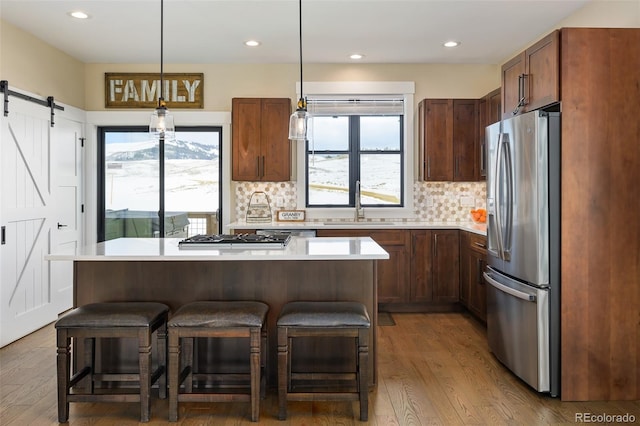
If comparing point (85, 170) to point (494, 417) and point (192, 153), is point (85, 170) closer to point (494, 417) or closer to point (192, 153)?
point (192, 153)

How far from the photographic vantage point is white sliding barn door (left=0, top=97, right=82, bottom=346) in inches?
159

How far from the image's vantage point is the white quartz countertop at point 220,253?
262 centimetres

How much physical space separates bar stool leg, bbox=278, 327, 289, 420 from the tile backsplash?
3.07 m

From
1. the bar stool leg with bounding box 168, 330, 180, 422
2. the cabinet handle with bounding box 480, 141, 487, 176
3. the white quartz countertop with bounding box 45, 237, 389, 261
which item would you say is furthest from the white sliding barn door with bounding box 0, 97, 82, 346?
the cabinet handle with bounding box 480, 141, 487, 176

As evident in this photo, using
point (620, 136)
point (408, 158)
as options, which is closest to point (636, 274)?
point (620, 136)

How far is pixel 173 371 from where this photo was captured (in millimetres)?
2553

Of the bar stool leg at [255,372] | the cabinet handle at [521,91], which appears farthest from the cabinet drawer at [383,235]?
the bar stool leg at [255,372]

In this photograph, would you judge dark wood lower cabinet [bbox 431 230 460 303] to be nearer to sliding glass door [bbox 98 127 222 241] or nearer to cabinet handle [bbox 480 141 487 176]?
cabinet handle [bbox 480 141 487 176]

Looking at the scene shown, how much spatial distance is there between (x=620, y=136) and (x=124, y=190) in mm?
4827

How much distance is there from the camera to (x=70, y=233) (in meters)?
5.07

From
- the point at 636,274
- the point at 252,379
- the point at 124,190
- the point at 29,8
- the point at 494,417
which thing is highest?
the point at 29,8

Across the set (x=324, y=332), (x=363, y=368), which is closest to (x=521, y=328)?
(x=363, y=368)

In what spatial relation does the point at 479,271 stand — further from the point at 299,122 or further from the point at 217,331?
the point at 217,331

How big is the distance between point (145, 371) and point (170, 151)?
3.46 metres
